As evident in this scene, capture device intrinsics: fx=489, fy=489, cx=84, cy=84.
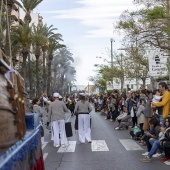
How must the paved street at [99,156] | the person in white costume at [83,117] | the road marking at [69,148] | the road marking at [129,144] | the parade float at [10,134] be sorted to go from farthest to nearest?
the person in white costume at [83,117], the road marking at [129,144], the road marking at [69,148], the paved street at [99,156], the parade float at [10,134]

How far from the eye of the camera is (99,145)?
15750 mm

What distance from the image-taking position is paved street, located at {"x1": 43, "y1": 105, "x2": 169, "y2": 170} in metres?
11.1

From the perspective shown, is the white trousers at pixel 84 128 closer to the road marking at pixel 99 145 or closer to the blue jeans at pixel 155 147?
the road marking at pixel 99 145

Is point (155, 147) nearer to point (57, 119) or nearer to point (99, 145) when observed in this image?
point (99, 145)

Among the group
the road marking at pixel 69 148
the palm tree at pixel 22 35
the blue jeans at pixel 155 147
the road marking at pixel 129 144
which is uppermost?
the palm tree at pixel 22 35

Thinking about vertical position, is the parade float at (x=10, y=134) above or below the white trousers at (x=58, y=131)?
above

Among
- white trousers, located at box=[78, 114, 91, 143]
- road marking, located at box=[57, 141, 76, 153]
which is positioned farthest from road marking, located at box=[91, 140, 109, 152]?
road marking, located at box=[57, 141, 76, 153]

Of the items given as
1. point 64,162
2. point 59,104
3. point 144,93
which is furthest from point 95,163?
point 144,93

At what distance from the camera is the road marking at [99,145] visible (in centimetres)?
1462

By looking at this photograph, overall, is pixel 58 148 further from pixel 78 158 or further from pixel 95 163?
pixel 95 163

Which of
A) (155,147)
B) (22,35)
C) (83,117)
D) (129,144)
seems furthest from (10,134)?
(22,35)

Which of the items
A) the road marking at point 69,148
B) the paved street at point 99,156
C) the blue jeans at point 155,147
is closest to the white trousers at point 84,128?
the paved street at point 99,156

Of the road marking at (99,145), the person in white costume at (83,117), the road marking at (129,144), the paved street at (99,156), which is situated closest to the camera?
the paved street at (99,156)

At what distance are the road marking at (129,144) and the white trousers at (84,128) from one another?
1226 mm
